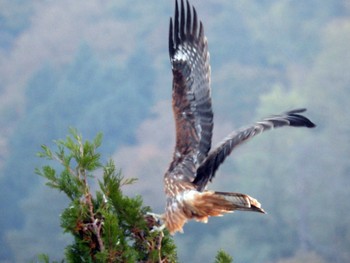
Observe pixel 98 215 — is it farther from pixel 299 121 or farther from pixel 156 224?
pixel 299 121

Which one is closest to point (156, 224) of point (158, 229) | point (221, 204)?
point (158, 229)

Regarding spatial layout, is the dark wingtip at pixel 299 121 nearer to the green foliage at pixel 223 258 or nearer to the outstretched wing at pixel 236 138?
the outstretched wing at pixel 236 138

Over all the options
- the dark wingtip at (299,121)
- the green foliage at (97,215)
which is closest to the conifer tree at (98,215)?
the green foliage at (97,215)

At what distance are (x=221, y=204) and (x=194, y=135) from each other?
0.89 m

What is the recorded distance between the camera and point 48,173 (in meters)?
4.08

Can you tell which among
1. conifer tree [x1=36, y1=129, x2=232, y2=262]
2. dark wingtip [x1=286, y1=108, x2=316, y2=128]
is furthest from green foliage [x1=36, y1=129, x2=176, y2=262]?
dark wingtip [x1=286, y1=108, x2=316, y2=128]

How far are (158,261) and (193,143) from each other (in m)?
1.44

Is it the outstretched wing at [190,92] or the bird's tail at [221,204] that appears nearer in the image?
the bird's tail at [221,204]

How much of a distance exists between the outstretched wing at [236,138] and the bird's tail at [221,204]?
11.1 inches

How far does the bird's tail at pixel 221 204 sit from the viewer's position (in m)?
4.53

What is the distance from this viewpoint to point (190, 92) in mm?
5473

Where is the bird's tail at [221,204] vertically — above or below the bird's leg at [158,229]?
above

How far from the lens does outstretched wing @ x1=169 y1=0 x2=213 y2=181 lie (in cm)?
527

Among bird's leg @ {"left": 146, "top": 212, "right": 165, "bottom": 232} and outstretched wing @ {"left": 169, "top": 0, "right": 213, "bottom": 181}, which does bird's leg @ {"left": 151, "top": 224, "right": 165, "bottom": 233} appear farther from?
outstretched wing @ {"left": 169, "top": 0, "right": 213, "bottom": 181}
